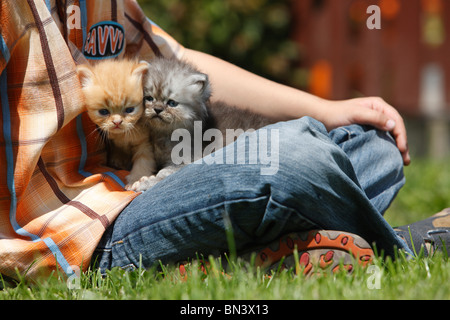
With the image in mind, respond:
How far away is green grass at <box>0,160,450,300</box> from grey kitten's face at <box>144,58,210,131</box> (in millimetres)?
586

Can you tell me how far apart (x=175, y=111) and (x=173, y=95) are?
61 millimetres

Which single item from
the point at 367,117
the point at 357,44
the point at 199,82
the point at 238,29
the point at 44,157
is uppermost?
the point at 238,29

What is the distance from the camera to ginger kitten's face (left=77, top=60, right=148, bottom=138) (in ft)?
5.75

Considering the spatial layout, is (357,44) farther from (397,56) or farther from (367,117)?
(367,117)

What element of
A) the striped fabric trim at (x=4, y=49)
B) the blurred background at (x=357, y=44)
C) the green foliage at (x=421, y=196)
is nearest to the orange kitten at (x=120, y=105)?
the striped fabric trim at (x=4, y=49)

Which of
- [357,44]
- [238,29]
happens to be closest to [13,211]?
[238,29]

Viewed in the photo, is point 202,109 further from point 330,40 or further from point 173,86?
point 330,40

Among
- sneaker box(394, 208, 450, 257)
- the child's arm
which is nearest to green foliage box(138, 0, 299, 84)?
the child's arm

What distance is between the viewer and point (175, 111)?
6.27 feet

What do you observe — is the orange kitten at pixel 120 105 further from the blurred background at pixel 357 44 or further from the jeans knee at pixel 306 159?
the blurred background at pixel 357 44

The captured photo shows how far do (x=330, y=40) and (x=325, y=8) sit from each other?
0.34 m

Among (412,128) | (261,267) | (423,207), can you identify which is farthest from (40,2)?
(412,128)

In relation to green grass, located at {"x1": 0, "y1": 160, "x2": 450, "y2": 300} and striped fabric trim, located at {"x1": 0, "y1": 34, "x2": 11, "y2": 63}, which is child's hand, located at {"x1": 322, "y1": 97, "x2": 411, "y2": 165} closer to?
green grass, located at {"x1": 0, "y1": 160, "x2": 450, "y2": 300}

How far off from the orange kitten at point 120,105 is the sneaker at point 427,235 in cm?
98
